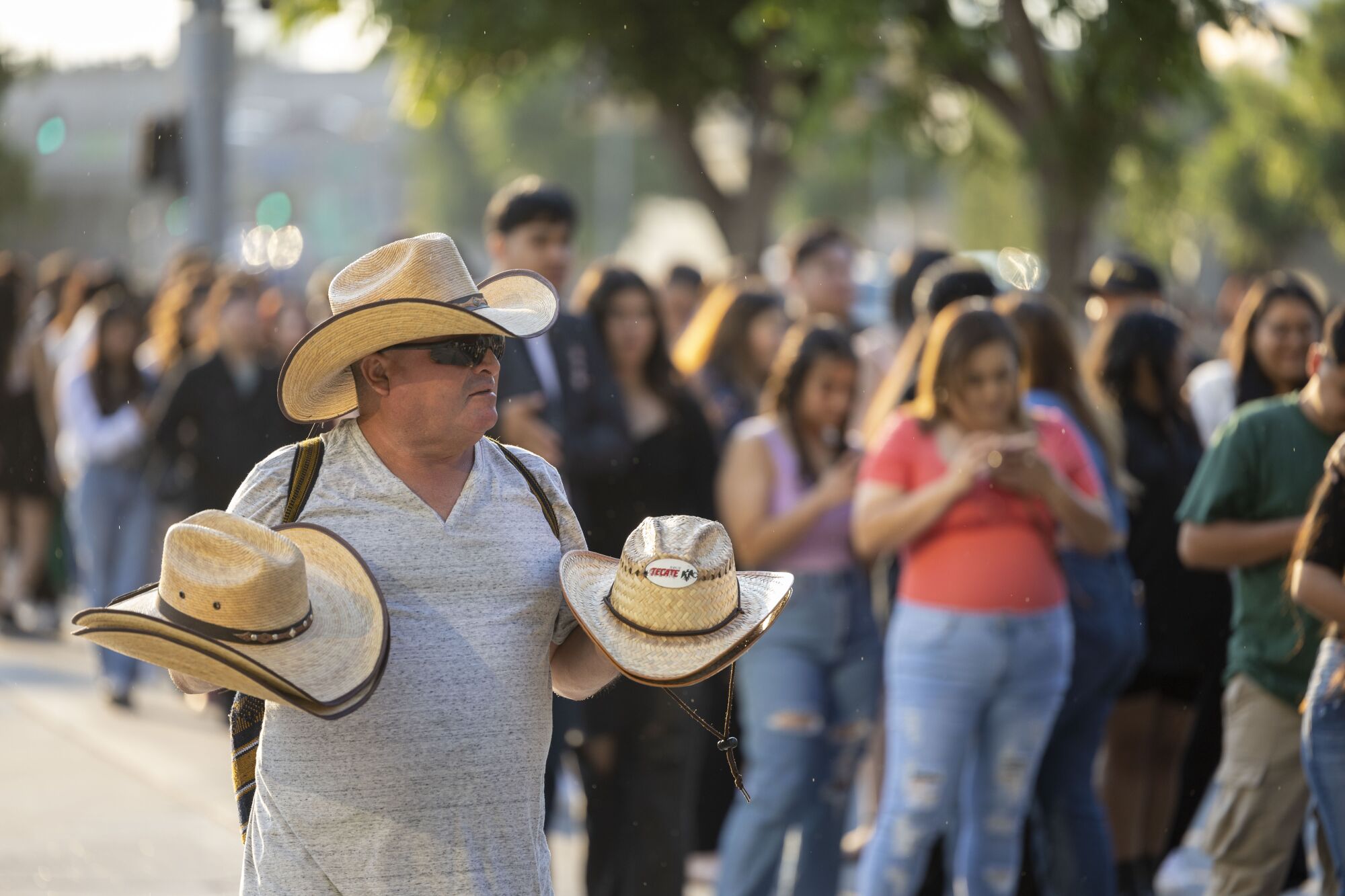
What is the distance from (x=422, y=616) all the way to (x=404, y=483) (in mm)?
240

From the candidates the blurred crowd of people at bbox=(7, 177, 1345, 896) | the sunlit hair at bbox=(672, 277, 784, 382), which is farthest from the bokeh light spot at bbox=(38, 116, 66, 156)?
the sunlit hair at bbox=(672, 277, 784, 382)

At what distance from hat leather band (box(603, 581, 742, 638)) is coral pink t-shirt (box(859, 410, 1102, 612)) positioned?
6.98 ft

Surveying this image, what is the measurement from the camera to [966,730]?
5082 millimetres

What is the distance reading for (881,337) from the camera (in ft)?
25.1

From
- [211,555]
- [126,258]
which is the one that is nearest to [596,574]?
[211,555]

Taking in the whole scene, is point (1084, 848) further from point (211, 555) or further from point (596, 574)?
point (211, 555)

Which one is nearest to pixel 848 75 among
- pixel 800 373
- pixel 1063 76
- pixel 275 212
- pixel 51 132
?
pixel 1063 76

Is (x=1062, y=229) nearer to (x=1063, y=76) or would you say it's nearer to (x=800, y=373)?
(x=1063, y=76)

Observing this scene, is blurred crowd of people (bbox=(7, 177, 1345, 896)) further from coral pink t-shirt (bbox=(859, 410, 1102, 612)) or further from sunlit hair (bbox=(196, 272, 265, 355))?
sunlit hair (bbox=(196, 272, 265, 355))

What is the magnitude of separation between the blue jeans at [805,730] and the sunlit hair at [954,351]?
673mm

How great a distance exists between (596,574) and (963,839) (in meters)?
2.52

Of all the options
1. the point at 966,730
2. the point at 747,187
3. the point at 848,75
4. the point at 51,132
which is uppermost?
the point at 51,132

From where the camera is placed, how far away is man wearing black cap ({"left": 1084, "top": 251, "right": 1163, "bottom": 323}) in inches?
283

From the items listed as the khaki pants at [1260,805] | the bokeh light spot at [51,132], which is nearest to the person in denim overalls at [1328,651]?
the khaki pants at [1260,805]
